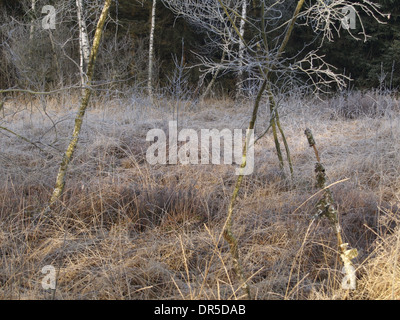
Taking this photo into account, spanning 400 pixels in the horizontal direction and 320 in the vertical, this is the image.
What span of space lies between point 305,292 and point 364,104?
6750mm

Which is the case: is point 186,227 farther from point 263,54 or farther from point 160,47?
point 160,47
